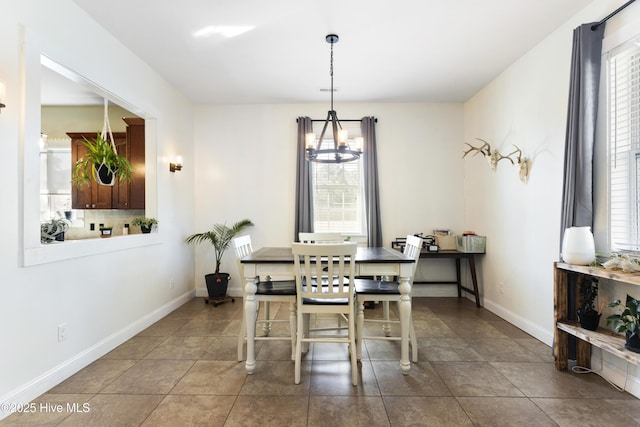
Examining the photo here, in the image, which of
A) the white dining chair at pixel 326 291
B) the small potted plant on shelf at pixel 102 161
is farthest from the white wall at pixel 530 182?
the small potted plant on shelf at pixel 102 161

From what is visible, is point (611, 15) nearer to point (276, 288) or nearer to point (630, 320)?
point (630, 320)

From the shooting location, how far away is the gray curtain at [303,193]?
190 inches

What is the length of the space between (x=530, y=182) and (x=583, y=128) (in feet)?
3.17

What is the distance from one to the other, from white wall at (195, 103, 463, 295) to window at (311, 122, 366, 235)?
359 millimetres

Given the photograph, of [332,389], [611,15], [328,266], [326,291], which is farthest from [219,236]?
[611,15]

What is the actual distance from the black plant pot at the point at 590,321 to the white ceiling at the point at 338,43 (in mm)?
2296

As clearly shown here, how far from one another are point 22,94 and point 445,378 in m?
3.53

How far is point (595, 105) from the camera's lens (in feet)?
8.17

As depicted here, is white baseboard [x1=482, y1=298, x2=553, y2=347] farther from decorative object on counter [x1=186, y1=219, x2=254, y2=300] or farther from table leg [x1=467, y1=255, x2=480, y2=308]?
decorative object on counter [x1=186, y1=219, x2=254, y2=300]

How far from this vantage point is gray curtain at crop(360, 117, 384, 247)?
15.7 ft

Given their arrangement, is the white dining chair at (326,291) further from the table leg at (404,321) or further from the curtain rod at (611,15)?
the curtain rod at (611,15)

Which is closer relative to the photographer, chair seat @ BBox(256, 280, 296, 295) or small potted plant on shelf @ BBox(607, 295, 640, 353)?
small potted plant on shelf @ BBox(607, 295, 640, 353)

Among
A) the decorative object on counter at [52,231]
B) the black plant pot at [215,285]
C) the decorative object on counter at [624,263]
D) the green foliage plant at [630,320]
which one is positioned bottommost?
the black plant pot at [215,285]

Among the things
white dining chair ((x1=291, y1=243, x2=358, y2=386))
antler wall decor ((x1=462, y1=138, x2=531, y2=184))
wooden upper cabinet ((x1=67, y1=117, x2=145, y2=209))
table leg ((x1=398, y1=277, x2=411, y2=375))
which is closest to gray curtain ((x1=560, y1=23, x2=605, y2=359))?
antler wall decor ((x1=462, y1=138, x2=531, y2=184))
